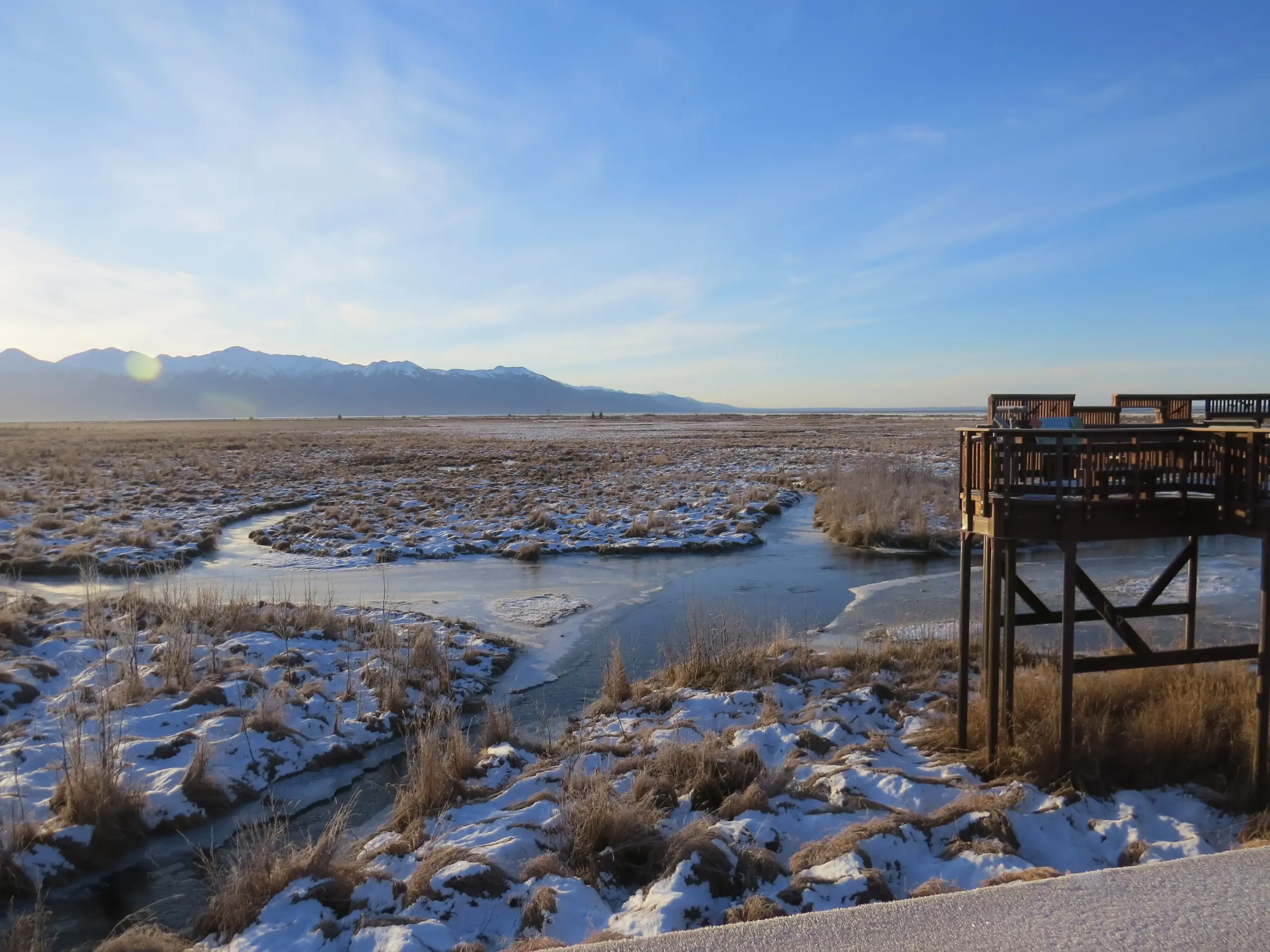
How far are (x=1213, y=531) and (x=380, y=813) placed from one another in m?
7.62

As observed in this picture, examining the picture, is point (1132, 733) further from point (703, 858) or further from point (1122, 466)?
point (703, 858)

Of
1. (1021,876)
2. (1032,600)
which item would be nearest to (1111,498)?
(1032,600)

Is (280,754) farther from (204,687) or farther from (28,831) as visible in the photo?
(28,831)

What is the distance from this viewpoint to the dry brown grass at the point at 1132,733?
6.91m

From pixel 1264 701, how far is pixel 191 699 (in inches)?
407

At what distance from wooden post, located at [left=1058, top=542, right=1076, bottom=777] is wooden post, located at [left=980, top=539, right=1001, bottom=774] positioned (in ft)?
1.73

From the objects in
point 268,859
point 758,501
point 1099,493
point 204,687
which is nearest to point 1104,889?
point 1099,493

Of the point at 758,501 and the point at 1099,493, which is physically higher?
the point at 1099,493

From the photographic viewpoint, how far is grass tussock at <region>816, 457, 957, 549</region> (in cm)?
2075

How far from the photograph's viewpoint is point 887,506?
22906 millimetres

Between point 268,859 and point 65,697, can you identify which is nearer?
point 268,859

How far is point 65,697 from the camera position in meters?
8.80

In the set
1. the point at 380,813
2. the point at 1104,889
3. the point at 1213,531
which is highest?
the point at 1213,531

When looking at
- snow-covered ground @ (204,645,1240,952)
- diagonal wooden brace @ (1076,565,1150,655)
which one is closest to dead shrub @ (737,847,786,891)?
snow-covered ground @ (204,645,1240,952)
